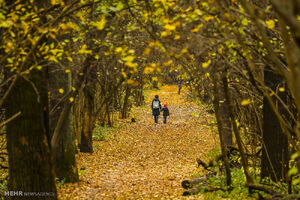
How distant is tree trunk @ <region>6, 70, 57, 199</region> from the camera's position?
5059 mm

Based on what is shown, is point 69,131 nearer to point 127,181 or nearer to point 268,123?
point 127,181

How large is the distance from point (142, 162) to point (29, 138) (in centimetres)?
774

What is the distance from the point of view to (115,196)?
26.2 ft

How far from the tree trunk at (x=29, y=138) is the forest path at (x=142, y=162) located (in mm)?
2772

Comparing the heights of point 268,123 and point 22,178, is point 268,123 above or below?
above

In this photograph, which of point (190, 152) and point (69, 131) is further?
point (190, 152)

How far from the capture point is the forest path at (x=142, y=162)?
8352mm

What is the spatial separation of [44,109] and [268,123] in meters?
4.30

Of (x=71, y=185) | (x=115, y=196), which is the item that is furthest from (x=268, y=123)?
(x=71, y=185)

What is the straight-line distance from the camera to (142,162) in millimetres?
12430

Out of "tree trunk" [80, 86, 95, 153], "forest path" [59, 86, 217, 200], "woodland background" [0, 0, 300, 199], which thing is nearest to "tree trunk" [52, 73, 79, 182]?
"forest path" [59, 86, 217, 200]

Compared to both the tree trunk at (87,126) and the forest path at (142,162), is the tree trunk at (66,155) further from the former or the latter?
the tree trunk at (87,126)

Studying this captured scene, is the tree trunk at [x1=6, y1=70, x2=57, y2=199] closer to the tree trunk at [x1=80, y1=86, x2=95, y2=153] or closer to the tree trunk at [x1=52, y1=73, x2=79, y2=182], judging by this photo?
the tree trunk at [x1=52, y1=73, x2=79, y2=182]

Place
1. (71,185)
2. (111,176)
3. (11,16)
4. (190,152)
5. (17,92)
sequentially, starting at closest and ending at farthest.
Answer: (11,16), (17,92), (71,185), (111,176), (190,152)
